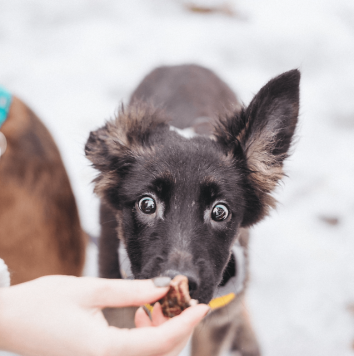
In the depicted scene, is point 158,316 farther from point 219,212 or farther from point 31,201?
point 31,201

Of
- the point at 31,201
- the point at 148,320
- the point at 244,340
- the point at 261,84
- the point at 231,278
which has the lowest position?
the point at 244,340

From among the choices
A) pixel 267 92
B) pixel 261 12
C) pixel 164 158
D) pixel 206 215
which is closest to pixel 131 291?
pixel 206 215

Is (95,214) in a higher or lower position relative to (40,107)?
lower

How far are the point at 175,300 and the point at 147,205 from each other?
1.89 ft

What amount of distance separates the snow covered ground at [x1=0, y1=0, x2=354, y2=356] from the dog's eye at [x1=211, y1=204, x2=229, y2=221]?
1.44 metres

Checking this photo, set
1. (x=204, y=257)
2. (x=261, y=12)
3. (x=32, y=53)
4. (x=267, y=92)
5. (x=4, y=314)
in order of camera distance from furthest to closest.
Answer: (x=261, y=12) < (x=32, y=53) < (x=267, y=92) < (x=204, y=257) < (x=4, y=314)

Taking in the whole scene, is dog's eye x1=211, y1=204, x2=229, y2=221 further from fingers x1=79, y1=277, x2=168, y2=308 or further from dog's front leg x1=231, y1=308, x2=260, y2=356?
dog's front leg x1=231, y1=308, x2=260, y2=356

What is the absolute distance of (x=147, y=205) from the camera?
1.76 metres

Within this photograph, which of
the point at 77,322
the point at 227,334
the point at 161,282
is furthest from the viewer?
the point at 227,334

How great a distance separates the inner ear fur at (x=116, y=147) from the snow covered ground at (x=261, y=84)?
1.13 meters

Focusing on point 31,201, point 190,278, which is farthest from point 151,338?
point 31,201

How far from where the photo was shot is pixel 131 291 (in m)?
1.19

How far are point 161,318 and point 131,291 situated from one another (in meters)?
0.21

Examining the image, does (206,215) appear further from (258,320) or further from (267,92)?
(258,320)
